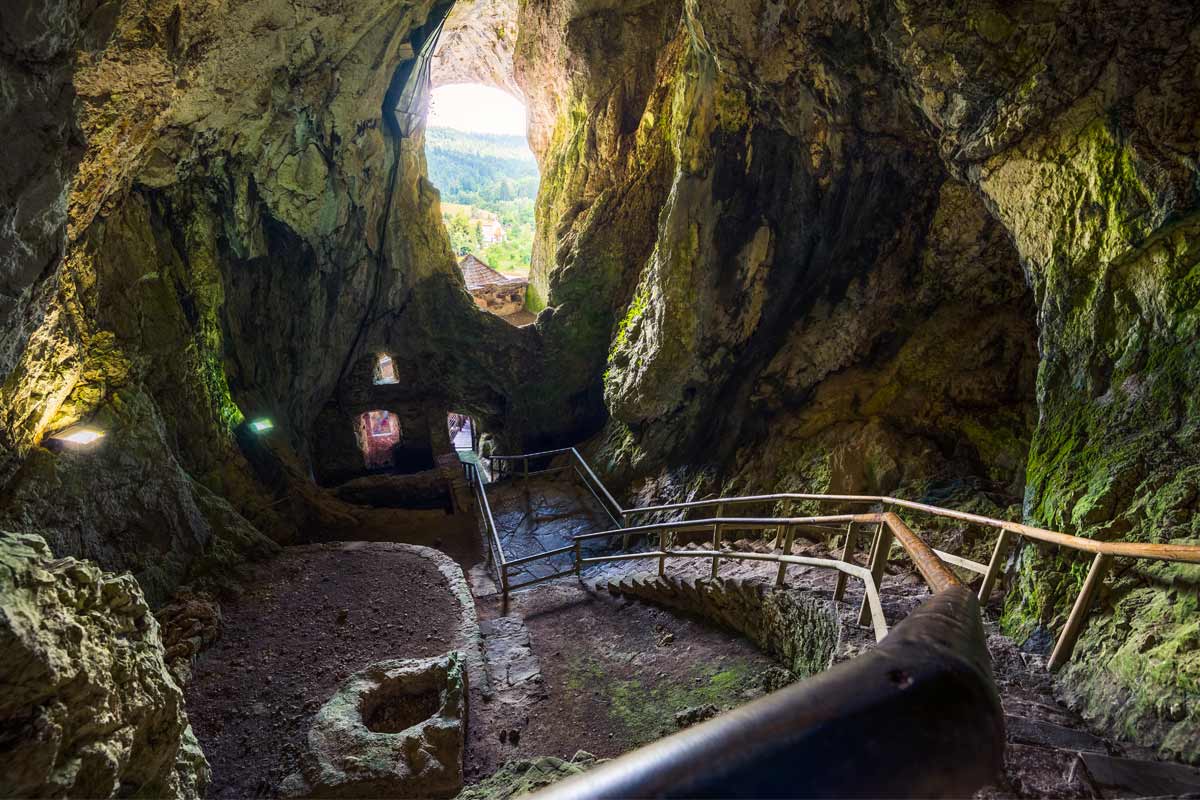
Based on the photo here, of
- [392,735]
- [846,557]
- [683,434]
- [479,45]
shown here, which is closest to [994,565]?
[846,557]

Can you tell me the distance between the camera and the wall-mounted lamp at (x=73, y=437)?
5871 mm

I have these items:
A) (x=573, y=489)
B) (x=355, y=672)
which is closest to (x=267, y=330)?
(x=573, y=489)

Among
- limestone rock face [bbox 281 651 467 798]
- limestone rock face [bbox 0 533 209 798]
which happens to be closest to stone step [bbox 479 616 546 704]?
limestone rock face [bbox 281 651 467 798]

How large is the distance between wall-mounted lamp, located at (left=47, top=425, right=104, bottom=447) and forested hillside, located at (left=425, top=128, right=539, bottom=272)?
105 feet

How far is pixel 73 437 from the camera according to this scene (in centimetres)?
594

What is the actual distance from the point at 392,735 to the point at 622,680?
226cm

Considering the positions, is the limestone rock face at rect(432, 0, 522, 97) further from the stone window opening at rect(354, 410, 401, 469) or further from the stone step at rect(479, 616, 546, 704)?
the stone step at rect(479, 616, 546, 704)

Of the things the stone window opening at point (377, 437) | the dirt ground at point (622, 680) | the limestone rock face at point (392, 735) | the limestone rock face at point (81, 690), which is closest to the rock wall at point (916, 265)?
the dirt ground at point (622, 680)

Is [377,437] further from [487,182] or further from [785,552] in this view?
[487,182]

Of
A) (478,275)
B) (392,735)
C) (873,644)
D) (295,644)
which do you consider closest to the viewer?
(873,644)

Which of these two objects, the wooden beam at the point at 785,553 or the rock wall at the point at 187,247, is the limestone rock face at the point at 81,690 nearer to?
the rock wall at the point at 187,247

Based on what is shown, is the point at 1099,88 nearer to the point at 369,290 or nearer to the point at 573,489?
the point at 573,489

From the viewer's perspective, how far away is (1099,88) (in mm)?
4770

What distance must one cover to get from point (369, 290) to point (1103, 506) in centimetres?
1603
